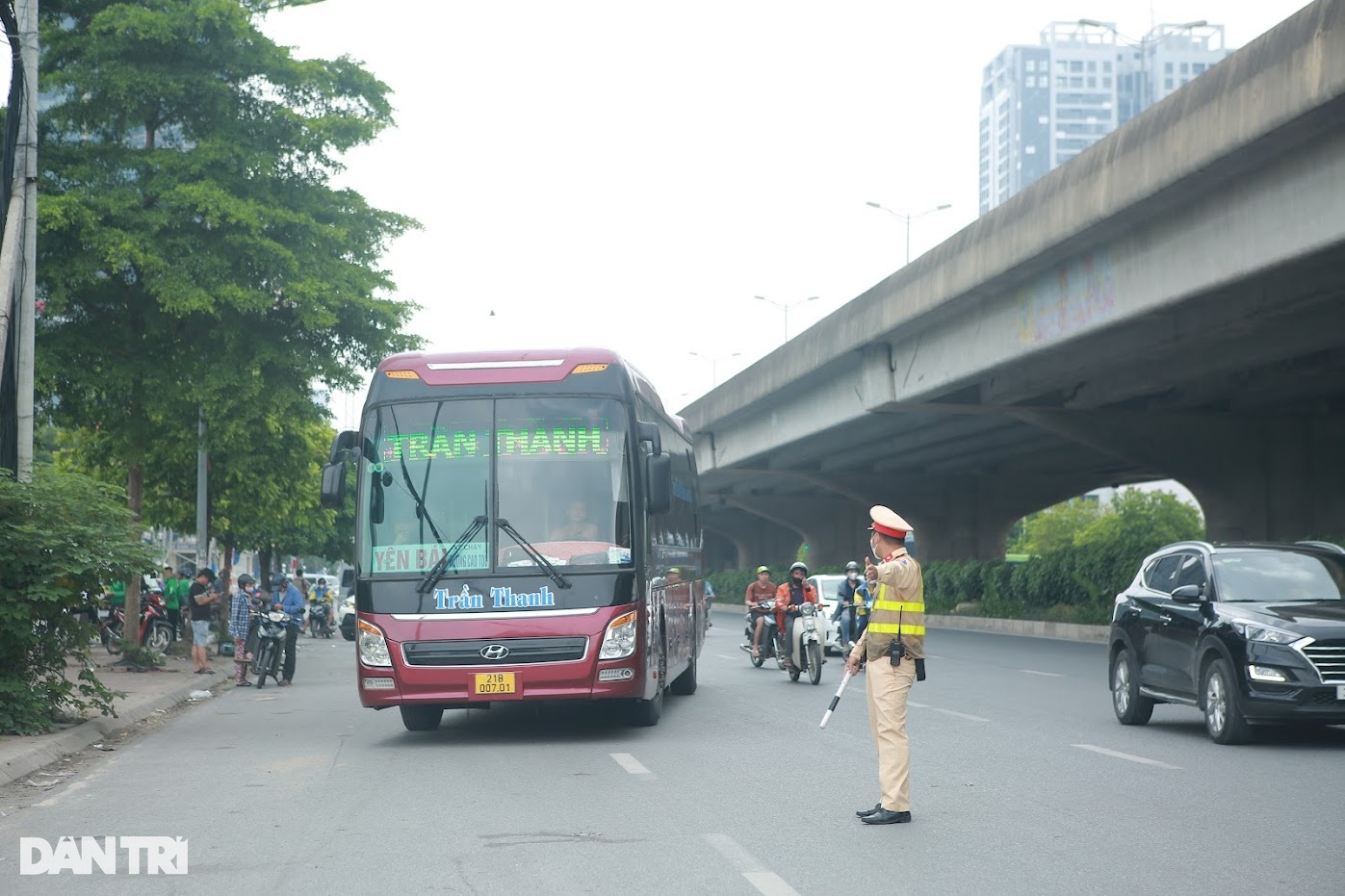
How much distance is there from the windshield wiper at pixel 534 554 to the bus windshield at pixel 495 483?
29 millimetres

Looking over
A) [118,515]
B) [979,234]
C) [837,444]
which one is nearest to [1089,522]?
[837,444]

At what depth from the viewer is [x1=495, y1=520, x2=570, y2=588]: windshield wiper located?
45.8 feet

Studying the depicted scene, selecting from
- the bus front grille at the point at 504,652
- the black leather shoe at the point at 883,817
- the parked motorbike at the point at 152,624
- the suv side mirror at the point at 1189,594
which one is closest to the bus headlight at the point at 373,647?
the bus front grille at the point at 504,652

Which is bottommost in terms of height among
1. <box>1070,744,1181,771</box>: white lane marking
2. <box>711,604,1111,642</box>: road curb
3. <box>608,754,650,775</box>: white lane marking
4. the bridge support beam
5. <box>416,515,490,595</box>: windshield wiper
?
<box>711,604,1111,642</box>: road curb

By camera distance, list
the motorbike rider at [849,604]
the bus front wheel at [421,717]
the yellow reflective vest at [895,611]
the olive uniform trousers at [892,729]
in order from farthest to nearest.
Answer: the motorbike rider at [849,604], the bus front wheel at [421,717], the yellow reflective vest at [895,611], the olive uniform trousers at [892,729]

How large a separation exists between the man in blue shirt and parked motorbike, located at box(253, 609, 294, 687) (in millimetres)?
95

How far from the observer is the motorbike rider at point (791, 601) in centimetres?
2258

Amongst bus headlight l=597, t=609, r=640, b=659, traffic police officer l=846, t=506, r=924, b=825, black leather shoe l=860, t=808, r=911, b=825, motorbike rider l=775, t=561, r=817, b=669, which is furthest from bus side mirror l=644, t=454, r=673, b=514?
motorbike rider l=775, t=561, r=817, b=669

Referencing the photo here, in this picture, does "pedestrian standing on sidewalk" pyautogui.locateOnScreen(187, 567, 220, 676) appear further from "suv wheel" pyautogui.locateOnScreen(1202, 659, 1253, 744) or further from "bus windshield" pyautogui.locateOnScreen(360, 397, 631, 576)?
"suv wheel" pyautogui.locateOnScreen(1202, 659, 1253, 744)

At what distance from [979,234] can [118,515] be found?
17811 mm

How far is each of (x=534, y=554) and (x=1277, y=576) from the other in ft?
21.3

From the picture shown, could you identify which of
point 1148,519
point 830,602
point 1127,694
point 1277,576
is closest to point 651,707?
point 1127,694

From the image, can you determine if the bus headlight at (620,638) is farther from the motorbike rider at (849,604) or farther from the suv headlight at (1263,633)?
the motorbike rider at (849,604)

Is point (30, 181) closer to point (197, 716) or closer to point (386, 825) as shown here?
point (197, 716)
